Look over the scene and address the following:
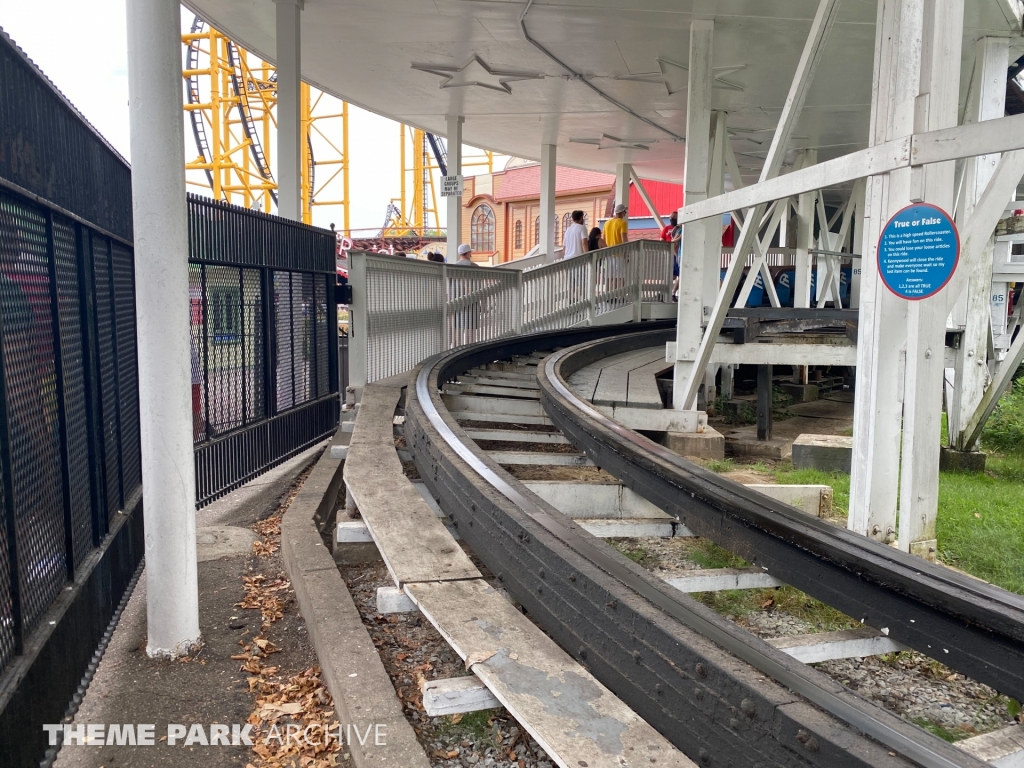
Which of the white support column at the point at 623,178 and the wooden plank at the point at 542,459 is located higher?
the white support column at the point at 623,178

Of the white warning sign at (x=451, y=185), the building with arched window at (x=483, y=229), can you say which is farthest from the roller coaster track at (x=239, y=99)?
the white warning sign at (x=451, y=185)

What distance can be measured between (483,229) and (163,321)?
41.5 meters

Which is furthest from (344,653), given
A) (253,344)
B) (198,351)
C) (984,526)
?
(984,526)

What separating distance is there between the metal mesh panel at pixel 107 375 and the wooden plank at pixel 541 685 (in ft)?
6.23

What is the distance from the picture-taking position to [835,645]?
317cm

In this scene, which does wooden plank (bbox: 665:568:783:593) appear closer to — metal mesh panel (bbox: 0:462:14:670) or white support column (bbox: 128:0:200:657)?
white support column (bbox: 128:0:200:657)

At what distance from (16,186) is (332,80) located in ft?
43.3

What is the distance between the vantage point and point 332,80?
14.6 metres

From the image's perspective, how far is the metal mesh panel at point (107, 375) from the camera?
396cm

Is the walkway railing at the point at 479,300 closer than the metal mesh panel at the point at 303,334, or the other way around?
the metal mesh panel at the point at 303,334

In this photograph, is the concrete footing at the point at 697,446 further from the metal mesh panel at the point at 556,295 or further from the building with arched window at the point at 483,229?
the building with arched window at the point at 483,229

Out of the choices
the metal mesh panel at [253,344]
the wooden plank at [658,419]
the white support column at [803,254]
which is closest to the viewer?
the metal mesh panel at [253,344]

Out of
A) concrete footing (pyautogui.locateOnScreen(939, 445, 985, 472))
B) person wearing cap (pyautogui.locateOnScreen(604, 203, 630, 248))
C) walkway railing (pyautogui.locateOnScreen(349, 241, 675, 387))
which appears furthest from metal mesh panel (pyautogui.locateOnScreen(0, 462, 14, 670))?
person wearing cap (pyautogui.locateOnScreen(604, 203, 630, 248))

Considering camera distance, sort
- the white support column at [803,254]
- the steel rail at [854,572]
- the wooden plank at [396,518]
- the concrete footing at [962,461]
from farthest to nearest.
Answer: the white support column at [803,254] → the concrete footing at [962,461] → the wooden plank at [396,518] → the steel rail at [854,572]
